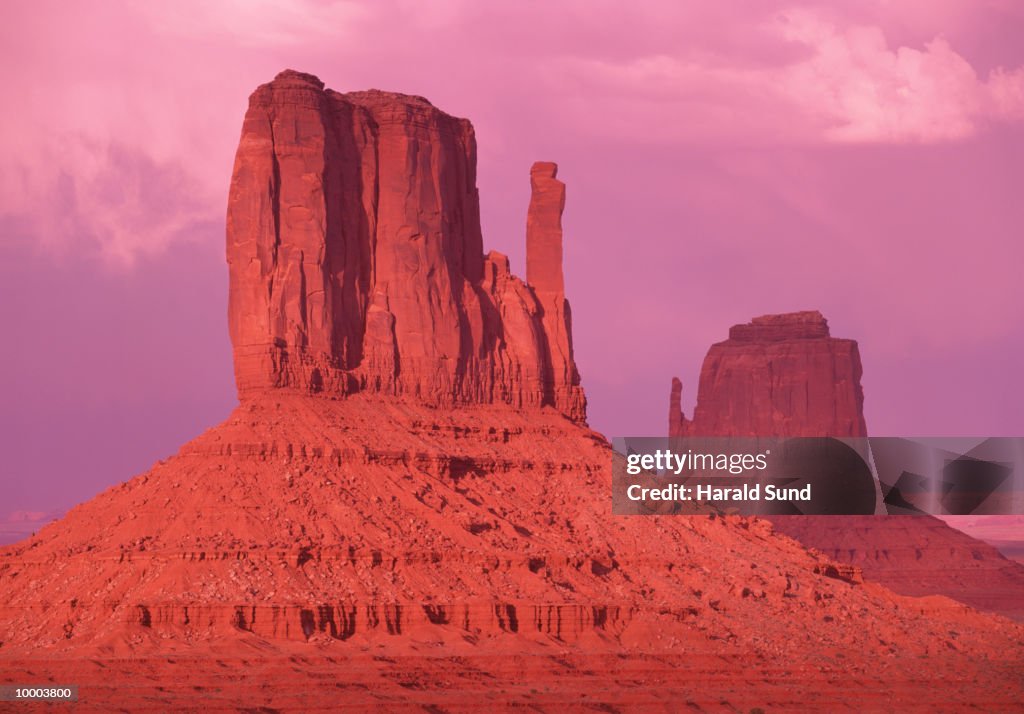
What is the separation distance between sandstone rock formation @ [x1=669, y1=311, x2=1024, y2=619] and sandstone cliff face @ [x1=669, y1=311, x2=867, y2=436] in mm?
73

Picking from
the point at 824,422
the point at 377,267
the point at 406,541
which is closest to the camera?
the point at 406,541

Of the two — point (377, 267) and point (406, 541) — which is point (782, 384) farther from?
point (406, 541)

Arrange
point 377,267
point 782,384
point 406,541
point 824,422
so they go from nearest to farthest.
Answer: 1. point 406,541
2. point 377,267
3. point 824,422
4. point 782,384

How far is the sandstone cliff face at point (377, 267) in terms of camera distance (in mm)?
96000

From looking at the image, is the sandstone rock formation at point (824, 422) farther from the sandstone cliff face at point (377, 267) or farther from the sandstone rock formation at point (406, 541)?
the sandstone cliff face at point (377, 267)

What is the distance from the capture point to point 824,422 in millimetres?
164250

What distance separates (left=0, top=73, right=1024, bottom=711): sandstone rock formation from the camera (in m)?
79.9

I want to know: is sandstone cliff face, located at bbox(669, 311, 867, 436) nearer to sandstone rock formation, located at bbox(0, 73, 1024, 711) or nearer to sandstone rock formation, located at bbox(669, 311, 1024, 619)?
sandstone rock formation, located at bbox(669, 311, 1024, 619)

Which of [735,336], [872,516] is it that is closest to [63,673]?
[872,516]

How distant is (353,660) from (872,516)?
273 feet

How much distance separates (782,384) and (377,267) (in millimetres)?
70834

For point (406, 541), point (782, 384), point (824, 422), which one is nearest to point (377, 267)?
point (406, 541)

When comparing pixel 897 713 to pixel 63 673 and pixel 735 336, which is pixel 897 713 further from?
pixel 735 336

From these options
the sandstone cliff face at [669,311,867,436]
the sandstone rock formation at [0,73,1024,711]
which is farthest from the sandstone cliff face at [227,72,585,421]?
the sandstone cliff face at [669,311,867,436]
